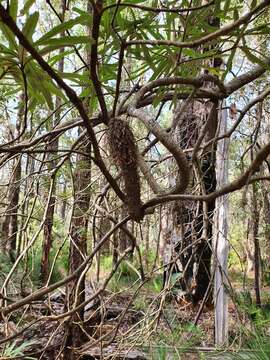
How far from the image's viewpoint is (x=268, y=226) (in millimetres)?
3270

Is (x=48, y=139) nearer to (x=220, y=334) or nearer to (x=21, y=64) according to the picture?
(x=21, y=64)

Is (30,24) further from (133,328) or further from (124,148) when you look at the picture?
(133,328)

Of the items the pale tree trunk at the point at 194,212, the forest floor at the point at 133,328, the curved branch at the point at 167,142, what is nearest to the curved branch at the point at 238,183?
the curved branch at the point at 167,142

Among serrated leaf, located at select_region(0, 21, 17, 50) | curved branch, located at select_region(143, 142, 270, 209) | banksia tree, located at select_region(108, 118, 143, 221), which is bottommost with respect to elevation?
curved branch, located at select_region(143, 142, 270, 209)

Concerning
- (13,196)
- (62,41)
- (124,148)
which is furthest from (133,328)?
(62,41)

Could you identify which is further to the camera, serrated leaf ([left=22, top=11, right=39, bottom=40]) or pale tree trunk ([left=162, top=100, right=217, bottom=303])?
pale tree trunk ([left=162, top=100, right=217, bottom=303])

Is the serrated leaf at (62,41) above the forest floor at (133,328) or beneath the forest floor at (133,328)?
above

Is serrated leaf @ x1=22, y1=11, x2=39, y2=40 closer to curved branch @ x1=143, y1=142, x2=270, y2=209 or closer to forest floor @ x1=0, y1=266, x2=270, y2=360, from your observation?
curved branch @ x1=143, y1=142, x2=270, y2=209

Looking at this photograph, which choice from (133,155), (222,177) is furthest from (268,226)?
(133,155)

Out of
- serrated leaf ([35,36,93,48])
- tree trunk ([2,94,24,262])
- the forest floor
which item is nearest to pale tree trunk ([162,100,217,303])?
A: the forest floor

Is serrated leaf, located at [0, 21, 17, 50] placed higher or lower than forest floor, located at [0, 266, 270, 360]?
higher

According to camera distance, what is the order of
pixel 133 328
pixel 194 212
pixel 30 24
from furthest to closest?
pixel 194 212
pixel 133 328
pixel 30 24

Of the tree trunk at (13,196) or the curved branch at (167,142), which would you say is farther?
the tree trunk at (13,196)

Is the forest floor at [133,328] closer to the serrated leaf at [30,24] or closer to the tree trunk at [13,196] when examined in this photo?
the tree trunk at [13,196]
